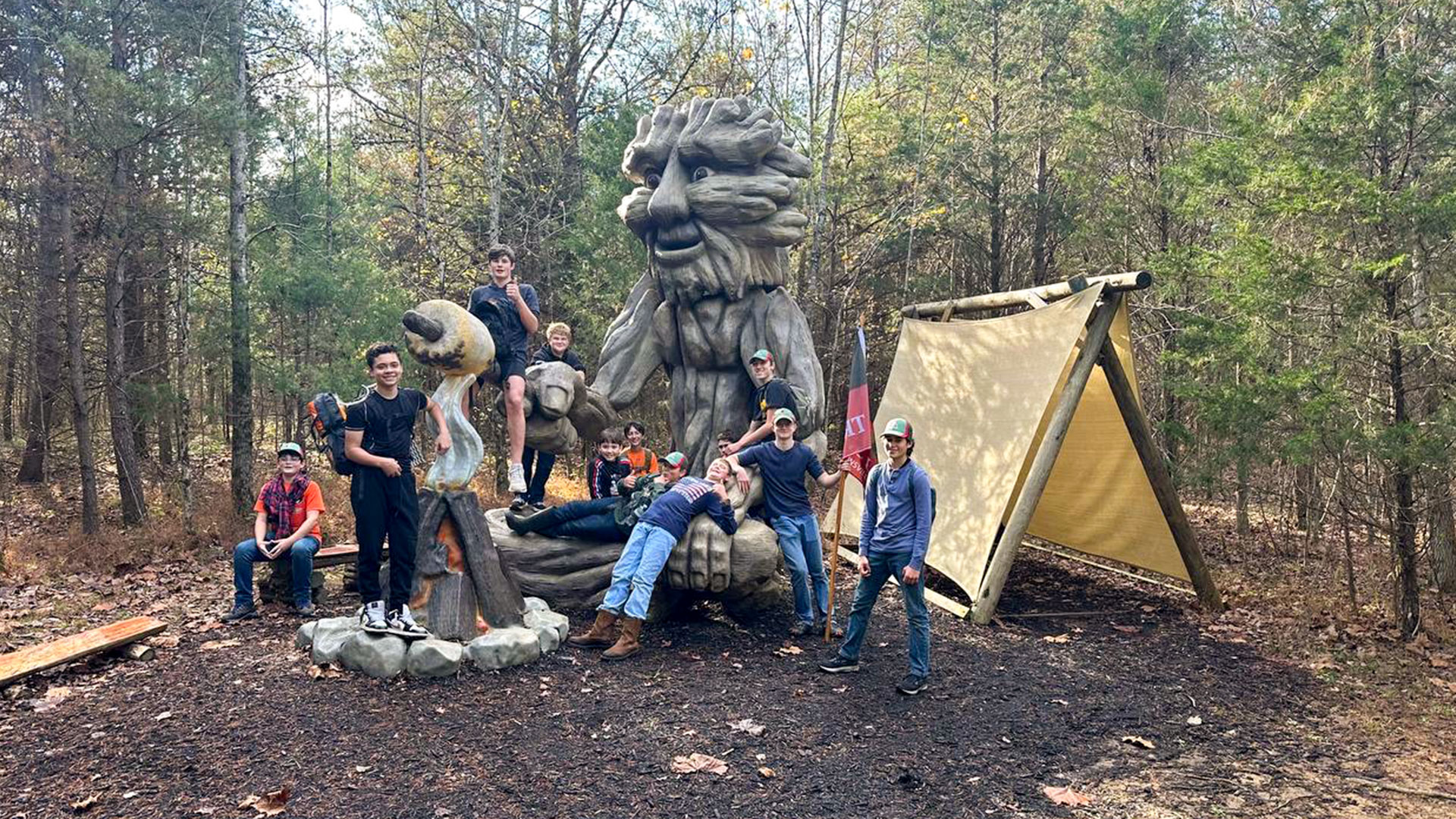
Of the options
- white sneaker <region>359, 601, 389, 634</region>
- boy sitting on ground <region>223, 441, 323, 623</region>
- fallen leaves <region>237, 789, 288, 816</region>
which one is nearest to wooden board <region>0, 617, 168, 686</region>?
boy sitting on ground <region>223, 441, 323, 623</region>

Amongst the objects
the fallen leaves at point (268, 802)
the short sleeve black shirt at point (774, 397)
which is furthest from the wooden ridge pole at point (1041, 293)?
the fallen leaves at point (268, 802)

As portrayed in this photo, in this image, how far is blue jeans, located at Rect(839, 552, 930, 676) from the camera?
393 centimetres

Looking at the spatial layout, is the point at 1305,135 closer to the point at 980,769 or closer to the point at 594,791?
the point at 980,769

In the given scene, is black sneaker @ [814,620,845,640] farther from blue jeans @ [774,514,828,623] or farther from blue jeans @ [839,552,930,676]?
blue jeans @ [839,552,930,676]

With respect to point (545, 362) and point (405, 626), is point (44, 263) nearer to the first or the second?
point (545, 362)

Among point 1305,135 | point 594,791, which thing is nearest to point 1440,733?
point 1305,135

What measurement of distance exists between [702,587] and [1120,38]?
8139 mm

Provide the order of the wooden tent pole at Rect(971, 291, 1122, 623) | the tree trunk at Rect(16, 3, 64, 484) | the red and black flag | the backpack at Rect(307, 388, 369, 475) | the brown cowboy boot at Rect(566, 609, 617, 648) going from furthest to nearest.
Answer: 1. the tree trunk at Rect(16, 3, 64, 484)
2. the wooden tent pole at Rect(971, 291, 1122, 623)
3. the red and black flag
4. the brown cowboy boot at Rect(566, 609, 617, 648)
5. the backpack at Rect(307, 388, 369, 475)

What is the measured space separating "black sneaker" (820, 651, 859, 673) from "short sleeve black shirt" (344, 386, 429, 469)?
232 centimetres

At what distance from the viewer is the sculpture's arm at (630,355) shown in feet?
16.0

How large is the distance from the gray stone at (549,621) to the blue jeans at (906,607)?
54.9 inches

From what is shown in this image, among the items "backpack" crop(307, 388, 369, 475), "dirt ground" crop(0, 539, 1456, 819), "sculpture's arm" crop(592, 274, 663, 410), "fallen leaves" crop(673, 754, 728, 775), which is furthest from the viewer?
"sculpture's arm" crop(592, 274, 663, 410)

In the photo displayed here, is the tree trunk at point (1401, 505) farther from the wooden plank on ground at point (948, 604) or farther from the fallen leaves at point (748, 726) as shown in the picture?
the fallen leaves at point (748, 726)

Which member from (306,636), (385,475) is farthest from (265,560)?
(385,475)
